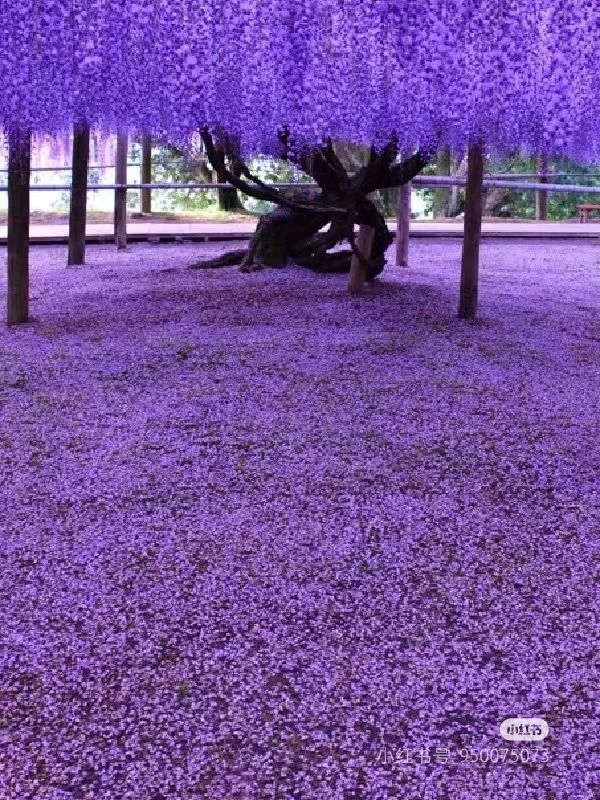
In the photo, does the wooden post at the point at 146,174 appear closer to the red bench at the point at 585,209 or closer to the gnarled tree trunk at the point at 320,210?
the gnarled tree trunk at the point at 320,210

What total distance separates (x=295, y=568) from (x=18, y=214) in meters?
2.34

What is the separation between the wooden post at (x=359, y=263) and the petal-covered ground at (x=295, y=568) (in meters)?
0.98

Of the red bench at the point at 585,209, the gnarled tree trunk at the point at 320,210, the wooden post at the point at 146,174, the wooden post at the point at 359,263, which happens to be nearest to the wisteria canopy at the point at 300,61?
the gnarled tree trunk at the point at 320,210

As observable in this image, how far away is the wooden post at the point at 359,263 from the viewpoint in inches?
171

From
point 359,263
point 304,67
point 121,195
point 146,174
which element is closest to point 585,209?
point 146,174

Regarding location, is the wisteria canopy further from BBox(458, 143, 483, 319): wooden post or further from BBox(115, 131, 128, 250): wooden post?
BBox(115, 131, 128, 250): wooden post

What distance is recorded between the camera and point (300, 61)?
3078 millimetres

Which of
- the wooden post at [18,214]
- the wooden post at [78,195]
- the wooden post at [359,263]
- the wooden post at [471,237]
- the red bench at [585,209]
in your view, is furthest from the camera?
the red bench at [585,209]

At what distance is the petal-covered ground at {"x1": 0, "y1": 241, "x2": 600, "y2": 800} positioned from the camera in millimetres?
1147

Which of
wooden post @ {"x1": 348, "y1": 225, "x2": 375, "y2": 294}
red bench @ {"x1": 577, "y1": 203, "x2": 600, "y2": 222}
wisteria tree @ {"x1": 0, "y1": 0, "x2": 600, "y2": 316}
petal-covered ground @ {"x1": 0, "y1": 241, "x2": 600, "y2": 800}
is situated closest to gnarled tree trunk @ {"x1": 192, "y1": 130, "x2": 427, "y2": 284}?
wooden post @ {"x1": 348, "y1": 225, "x2": 375, "y2": 294}

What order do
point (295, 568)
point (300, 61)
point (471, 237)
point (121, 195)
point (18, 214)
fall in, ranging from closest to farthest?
point (295, 568) → point (300, 61) → point (18, 214) → point (471, 237) → point (121, 195)

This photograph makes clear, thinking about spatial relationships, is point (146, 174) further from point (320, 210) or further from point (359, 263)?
point (359, 263)

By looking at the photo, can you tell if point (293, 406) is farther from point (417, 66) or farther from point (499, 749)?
point (499, 749)

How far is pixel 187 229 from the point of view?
300 inches
